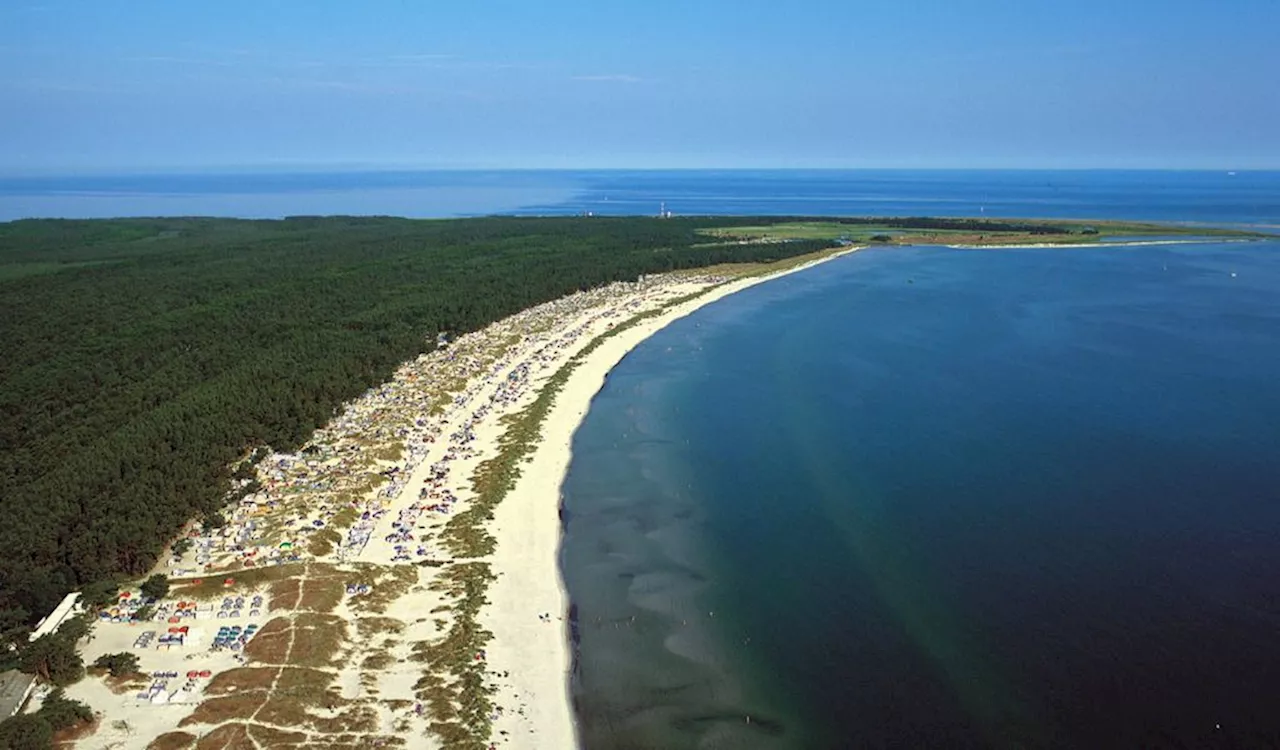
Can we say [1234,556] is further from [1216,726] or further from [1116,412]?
[1116,412]

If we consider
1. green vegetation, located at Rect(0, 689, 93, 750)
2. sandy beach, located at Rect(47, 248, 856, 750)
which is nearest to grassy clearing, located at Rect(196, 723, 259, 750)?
sandy beach, located at Rect(47, 248, 856, 750)

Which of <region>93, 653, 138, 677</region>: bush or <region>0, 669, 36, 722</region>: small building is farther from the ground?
<region>0, 669, 36, 722</region>: small building

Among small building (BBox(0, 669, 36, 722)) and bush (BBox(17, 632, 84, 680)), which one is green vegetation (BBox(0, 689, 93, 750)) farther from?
bush (BBox(17, 632, 84, 680))

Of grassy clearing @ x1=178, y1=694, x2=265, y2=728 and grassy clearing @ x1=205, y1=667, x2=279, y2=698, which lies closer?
grassy clearing @ x1=178, y1=694, x2=265, y2=728

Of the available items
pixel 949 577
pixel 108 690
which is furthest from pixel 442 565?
pixel 949 577

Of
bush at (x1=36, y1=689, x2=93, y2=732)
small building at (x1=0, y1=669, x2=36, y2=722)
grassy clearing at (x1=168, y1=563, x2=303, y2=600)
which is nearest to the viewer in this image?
bush at (x1=36, y1=689, x2=93, y2=732)

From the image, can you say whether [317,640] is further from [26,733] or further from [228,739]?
[26,733]

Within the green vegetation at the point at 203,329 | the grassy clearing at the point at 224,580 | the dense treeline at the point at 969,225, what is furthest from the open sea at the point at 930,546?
the dense treeline at the point at 969,225
